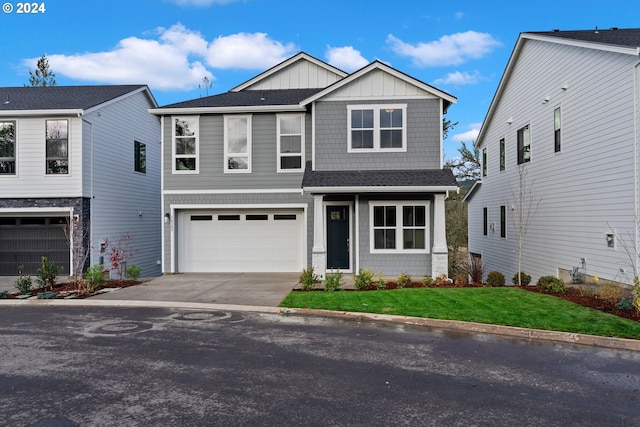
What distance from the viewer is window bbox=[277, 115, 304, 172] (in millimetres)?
16469

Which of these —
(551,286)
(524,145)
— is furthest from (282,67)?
(551,286)

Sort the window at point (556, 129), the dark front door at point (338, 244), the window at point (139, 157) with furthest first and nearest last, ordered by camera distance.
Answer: the window at point (139, 157) → the dark front door at point (338, 244) → the window at point (556, 129)

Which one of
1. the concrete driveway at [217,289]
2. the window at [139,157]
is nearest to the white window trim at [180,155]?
the concrete driveway at [217,289]

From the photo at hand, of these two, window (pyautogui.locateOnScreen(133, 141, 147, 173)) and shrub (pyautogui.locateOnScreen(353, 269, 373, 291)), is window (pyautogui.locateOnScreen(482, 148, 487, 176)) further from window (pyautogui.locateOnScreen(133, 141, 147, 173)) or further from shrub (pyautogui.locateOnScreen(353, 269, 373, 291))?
window (pyautogui.locateOnScreen(133, 141, 147, 173))

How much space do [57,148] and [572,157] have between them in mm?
17404

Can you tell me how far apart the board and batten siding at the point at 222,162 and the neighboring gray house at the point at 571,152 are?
847 cm

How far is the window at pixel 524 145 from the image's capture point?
1789 cm

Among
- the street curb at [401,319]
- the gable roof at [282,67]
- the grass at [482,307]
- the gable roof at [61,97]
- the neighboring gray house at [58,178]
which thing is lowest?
the street curb at [401,319]

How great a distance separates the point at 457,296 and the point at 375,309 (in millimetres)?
2535

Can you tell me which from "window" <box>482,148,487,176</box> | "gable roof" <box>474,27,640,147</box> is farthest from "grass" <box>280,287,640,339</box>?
"window" <box>482,148,487,176</box>

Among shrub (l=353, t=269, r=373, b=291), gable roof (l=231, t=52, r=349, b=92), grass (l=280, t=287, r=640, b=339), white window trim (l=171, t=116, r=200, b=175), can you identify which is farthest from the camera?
gable roof (l=231, t=52, r=349, b=92)

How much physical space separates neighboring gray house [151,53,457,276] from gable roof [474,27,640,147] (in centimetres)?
397

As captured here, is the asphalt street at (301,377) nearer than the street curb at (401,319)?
Yes

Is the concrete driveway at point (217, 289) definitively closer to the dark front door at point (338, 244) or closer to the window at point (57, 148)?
the dark front door at point (338, 244)
